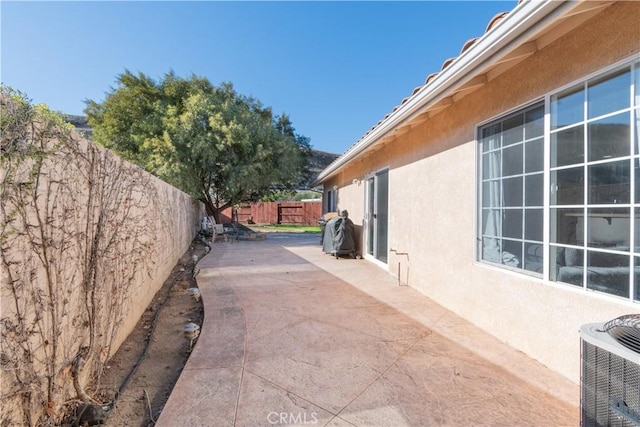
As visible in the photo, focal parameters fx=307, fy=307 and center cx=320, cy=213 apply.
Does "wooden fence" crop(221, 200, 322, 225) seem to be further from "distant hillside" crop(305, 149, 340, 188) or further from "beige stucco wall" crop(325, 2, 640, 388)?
"beige stucco wall" crop(325, 2, 640, 388)

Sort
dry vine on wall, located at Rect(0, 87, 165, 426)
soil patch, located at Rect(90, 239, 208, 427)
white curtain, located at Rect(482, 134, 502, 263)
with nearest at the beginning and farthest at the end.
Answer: dry vine on wall, located at Rect(0, 87, 165, 426), soil patch, located at Rect(90, 239, 208, 427), white curtain, located at Rect(482, 134, 502, 263)

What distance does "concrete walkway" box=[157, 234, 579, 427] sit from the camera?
2.21 meters

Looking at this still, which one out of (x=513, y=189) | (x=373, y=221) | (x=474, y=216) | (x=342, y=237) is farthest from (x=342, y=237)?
(x=513, y=189)

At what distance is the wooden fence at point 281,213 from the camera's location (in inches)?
1138

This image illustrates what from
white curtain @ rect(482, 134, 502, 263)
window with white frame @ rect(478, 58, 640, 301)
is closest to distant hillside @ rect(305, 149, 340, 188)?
white curtain @ rect(482, 134, 502, 263)

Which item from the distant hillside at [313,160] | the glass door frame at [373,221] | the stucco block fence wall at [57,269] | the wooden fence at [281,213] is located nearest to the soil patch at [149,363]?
the stucco block fence wall at [57,269]

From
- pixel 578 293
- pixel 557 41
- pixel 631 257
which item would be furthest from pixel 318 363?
pixel 557 41

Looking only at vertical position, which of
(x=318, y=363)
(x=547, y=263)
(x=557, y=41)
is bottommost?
(x=318, y=363)

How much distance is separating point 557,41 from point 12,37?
699cm

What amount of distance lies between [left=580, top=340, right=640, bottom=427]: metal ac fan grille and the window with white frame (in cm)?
105

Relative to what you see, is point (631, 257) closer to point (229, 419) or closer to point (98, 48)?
point (229, 419)

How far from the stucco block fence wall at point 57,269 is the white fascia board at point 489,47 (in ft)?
11.3

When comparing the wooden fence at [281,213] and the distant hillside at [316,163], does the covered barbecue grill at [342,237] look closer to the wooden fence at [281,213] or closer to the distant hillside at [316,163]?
the distant hillside at [316,163]

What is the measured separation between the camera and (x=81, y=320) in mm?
2365
